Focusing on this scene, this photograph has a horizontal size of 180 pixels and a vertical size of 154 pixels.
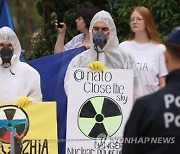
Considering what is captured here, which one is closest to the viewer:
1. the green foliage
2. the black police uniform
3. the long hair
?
the black police uniform

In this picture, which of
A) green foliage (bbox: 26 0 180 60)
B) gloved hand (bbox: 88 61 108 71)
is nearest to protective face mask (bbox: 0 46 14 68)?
gloved hand (bbox: 88 61 108 71)

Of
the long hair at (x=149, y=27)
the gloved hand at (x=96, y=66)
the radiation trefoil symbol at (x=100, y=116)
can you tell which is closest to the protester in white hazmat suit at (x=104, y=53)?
the gloved hand at (x=96, y=66)

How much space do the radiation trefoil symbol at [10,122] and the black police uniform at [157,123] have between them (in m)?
3.81

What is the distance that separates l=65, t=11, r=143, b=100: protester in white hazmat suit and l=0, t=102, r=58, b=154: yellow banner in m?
0.35

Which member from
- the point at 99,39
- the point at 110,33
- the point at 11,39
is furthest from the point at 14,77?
the point at 110,33

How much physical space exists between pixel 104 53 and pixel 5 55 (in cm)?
98

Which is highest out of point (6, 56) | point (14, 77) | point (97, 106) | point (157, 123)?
point (6, 56)

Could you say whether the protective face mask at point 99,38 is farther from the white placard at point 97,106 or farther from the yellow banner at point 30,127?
the yellow banner at point 30,127

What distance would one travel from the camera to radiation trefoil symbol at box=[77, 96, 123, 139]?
8102 millimetres

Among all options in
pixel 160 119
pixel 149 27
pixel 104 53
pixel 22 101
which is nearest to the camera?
pixel 160 119

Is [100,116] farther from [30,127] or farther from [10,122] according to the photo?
[10,122]

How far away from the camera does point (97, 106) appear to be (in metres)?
8.11

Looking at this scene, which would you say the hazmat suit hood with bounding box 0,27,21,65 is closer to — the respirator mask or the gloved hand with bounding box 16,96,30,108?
the gloved hand with bounding box 16,96,30,108

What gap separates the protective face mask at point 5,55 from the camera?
814cm
